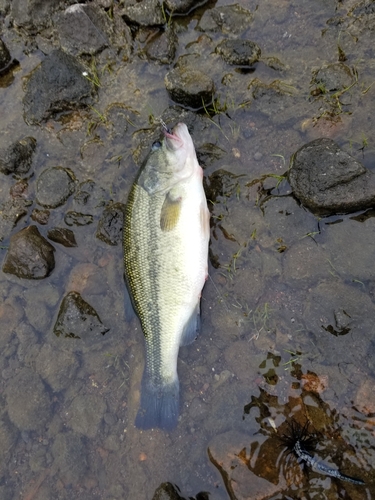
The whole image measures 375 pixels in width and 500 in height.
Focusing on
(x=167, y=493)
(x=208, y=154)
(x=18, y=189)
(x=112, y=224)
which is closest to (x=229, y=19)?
(x=208, y=154)

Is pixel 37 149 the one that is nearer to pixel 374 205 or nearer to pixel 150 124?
pixel 150 124

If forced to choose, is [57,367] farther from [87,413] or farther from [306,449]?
[306,449]

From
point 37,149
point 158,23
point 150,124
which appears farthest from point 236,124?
point 37,149

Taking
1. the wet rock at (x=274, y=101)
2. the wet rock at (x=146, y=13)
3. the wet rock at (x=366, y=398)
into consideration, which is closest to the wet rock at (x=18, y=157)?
the wet rock at (x=146, y=13)

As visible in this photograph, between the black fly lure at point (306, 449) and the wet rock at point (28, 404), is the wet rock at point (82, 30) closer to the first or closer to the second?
the wet rock at point (28, 404)

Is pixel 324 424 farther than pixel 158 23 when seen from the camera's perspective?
No

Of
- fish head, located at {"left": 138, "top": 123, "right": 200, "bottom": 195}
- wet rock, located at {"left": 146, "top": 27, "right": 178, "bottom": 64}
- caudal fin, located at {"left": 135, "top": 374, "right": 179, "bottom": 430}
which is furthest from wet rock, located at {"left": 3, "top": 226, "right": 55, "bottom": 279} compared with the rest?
wet rock, located at {"left": 146, "top": 27, "right": 178, "bottom": 64}

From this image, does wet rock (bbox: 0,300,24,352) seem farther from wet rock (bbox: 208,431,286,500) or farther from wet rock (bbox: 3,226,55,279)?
wet rock (bbox: 208,431,286,500)
